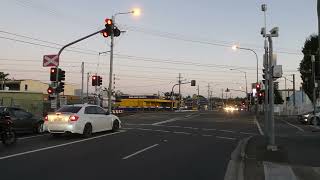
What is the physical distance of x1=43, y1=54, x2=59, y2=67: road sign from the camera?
31.1 meters

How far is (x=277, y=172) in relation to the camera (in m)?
12.0

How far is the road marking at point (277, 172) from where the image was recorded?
36.8ft

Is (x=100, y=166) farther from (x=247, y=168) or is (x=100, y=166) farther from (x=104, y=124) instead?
(x=104, y=124)

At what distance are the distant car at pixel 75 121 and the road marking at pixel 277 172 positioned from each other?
973cm

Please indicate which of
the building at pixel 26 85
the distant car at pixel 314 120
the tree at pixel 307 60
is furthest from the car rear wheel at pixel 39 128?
the building at pixel 26 85

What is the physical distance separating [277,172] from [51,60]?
2191 cm

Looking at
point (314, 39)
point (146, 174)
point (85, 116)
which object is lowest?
point (146, 174)

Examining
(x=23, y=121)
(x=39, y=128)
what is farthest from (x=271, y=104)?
(x=39, y=128)

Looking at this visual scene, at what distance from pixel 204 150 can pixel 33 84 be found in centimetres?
8952

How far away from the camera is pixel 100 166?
12.9 metres

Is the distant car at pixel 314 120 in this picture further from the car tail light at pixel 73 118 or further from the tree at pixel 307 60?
the tree at pixel 307 60

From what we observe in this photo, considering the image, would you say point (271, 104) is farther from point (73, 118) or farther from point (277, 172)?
point (73, 118)

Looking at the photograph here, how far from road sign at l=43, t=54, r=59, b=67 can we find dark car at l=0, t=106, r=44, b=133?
25.3 feet

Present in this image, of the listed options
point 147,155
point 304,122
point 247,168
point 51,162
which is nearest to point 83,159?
point 51,162
